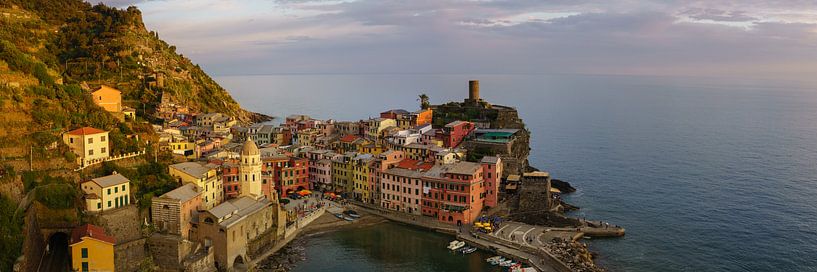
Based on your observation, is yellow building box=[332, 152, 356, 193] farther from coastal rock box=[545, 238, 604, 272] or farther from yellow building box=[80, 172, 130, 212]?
yellow building box=[80, 172, 130, 212]

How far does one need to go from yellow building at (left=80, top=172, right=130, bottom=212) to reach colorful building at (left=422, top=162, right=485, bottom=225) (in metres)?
26.1

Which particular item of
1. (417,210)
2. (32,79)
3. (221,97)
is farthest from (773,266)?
(221,97)

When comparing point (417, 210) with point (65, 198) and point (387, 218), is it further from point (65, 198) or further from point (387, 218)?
point (65, 198)

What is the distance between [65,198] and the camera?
39.5 m

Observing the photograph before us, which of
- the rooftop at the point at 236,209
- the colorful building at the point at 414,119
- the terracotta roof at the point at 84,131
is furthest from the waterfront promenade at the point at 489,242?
the terracotta roof at the point at 84,131

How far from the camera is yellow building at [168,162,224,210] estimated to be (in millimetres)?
46812

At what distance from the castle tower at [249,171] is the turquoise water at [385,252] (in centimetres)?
666

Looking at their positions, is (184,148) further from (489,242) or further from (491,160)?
(489,242)

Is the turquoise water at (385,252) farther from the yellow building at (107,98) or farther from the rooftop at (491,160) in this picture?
the yellow building at (107,98)

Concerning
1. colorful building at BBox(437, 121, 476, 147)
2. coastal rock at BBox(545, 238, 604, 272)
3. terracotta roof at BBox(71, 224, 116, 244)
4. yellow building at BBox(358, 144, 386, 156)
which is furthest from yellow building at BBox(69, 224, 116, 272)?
colorful building at BBox(437, 121, 476, 147)

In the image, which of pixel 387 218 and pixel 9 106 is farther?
pixel 387 218

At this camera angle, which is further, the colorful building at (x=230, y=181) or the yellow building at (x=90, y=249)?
the colorful building at (x=230, y=181)

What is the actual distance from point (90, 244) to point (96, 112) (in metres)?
17.0

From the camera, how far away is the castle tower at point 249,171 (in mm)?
50081
